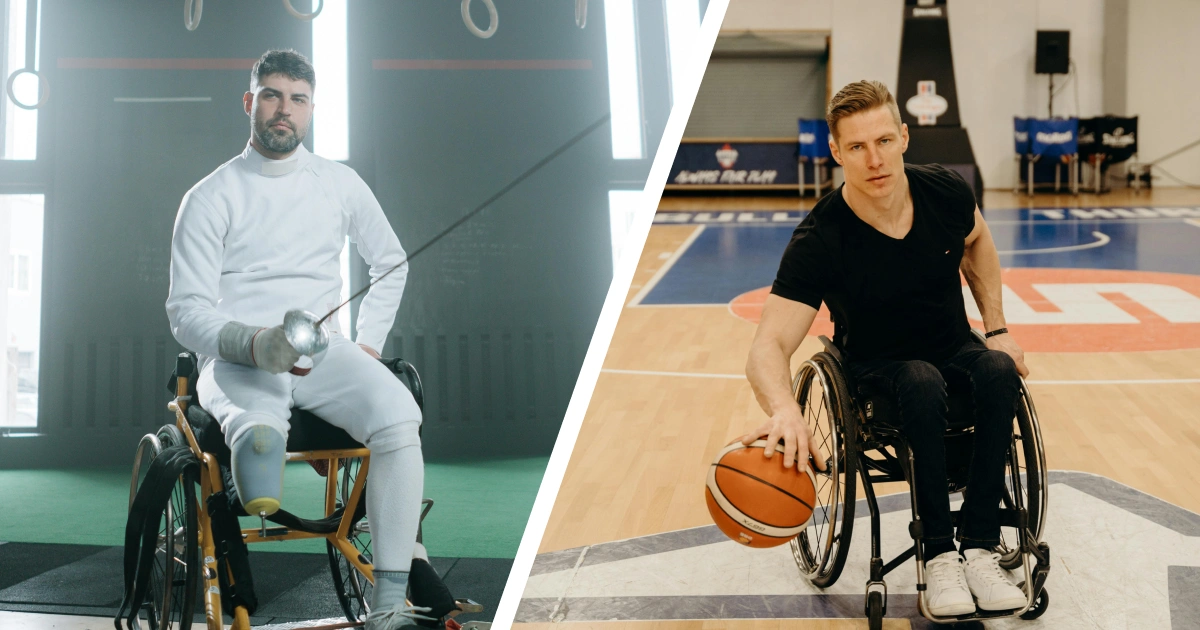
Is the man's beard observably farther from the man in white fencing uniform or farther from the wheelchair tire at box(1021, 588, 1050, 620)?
the wheelchair tire at box(1021, 588, 1050, 620)

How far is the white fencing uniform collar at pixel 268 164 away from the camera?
2.20m

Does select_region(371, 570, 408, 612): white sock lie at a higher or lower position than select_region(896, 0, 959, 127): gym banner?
lower

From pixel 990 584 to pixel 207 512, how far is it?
1.56 metres

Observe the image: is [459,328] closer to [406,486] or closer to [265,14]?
[406,486]

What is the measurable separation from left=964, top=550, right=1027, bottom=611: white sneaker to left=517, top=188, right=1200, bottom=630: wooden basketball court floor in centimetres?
24

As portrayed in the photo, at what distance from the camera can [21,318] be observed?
2221 millimetres

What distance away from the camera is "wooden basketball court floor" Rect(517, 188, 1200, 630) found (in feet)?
8.33

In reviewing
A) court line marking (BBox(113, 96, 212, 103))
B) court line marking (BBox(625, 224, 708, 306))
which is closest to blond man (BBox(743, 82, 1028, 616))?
court line marking (BBox(113, 96, 212, 103))

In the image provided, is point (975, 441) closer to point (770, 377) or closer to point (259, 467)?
point (770, 377)

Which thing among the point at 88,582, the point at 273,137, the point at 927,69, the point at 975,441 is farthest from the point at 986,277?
the point at 927,69

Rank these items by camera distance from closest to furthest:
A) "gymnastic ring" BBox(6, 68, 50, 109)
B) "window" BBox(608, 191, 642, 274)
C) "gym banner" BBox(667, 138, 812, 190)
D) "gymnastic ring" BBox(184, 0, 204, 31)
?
"gymnastic ring" BBox(6, 68, 50, 109) < "gymnastic ring" BBox(184, 0, 204, 31) < "window" BBox(608, 191, 642, 274) < "gym banner" BBox(667, 138, 812, 190)

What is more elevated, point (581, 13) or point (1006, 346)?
point (581, 13)

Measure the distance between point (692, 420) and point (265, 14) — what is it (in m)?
2.33

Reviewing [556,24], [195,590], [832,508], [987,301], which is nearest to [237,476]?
[195,590]
